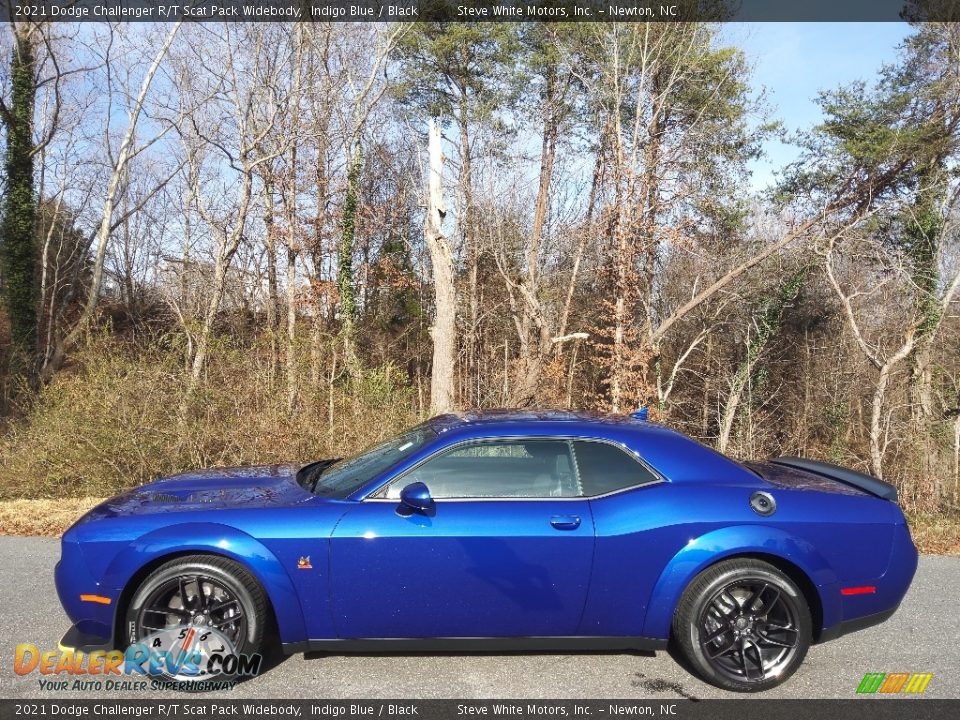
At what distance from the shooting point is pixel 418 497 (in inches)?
137

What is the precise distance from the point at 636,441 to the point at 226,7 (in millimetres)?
20015

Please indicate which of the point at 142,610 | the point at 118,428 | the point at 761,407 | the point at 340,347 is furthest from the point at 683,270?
the point at 142,610

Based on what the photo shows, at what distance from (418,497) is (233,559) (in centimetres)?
98

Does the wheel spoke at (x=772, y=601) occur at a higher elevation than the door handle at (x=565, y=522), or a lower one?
lower

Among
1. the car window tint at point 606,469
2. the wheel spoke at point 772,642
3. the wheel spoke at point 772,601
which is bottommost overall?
the wheel spoke at point 772,642

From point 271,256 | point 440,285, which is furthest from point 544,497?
point 271,256

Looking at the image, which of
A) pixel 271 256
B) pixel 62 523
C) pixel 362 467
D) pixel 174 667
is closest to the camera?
pixel 174 667

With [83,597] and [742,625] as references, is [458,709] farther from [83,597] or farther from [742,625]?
[83,597]

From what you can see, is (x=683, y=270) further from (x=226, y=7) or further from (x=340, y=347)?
(x=226, y=7)

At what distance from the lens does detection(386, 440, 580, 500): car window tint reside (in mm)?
3736

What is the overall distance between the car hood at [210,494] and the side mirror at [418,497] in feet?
2.13

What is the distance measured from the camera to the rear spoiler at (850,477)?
155 inches

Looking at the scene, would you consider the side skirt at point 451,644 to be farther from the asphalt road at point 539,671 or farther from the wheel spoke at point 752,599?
the wheel spoke at point 752,599

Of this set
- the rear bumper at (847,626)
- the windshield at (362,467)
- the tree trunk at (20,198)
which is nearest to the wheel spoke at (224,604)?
the windshield at (362,467)
